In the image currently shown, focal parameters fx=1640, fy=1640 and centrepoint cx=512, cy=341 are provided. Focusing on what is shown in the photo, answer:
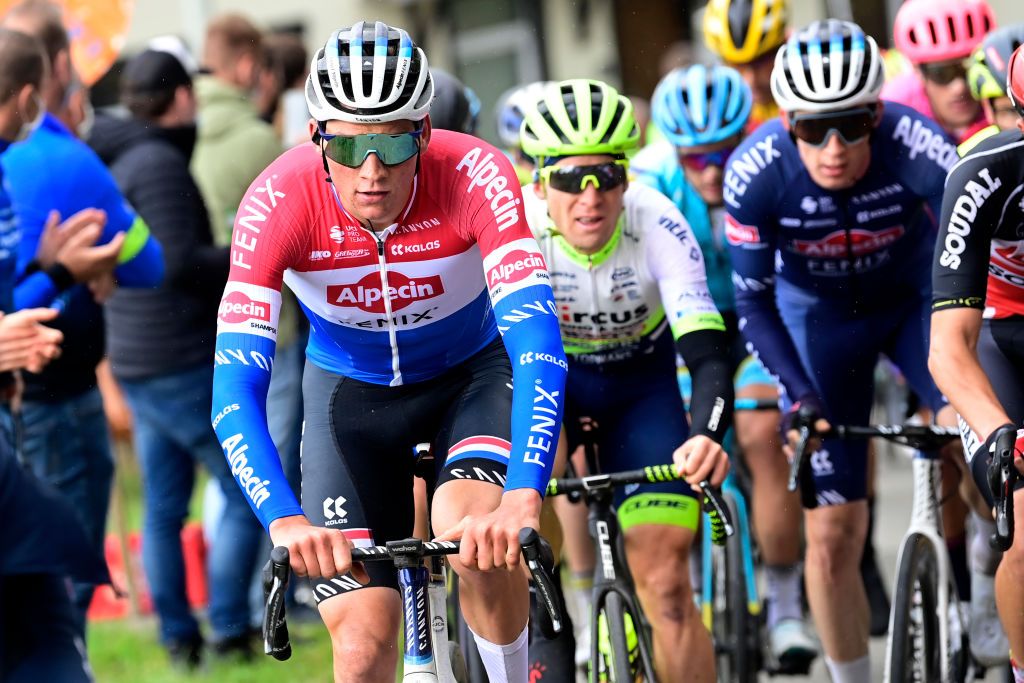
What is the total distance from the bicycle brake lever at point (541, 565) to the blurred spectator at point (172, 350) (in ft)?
14.8

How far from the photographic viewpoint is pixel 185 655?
328 inches

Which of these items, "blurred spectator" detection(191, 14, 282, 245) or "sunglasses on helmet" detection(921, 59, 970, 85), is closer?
"sunglasses on helmet" detection(921, 59, 970, 85)

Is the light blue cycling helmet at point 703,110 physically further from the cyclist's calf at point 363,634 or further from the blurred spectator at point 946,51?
the cyclist's calf at point 363,634

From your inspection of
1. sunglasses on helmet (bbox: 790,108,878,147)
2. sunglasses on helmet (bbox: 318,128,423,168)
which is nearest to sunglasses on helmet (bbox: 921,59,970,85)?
sunglasses on helmet (bbox: 790,108,878,147)

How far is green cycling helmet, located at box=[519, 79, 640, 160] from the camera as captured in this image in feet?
19.0

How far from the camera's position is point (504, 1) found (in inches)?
909

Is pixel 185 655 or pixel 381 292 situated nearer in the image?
pixel 381 292

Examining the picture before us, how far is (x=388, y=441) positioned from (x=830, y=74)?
7.83 feet

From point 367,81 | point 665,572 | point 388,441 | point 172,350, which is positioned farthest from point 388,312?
point 172,350

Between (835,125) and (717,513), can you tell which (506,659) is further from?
(835,125)

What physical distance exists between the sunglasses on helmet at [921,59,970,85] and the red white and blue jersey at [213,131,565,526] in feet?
11.5

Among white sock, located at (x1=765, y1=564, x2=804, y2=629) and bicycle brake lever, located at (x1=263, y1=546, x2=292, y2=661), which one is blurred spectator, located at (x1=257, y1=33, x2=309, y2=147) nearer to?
white sock, located at (x1=765, y1=564, x2=804, y2=629)

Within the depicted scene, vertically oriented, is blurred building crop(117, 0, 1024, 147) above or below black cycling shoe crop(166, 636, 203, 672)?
above

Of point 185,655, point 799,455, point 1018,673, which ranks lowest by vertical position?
point 185,655
